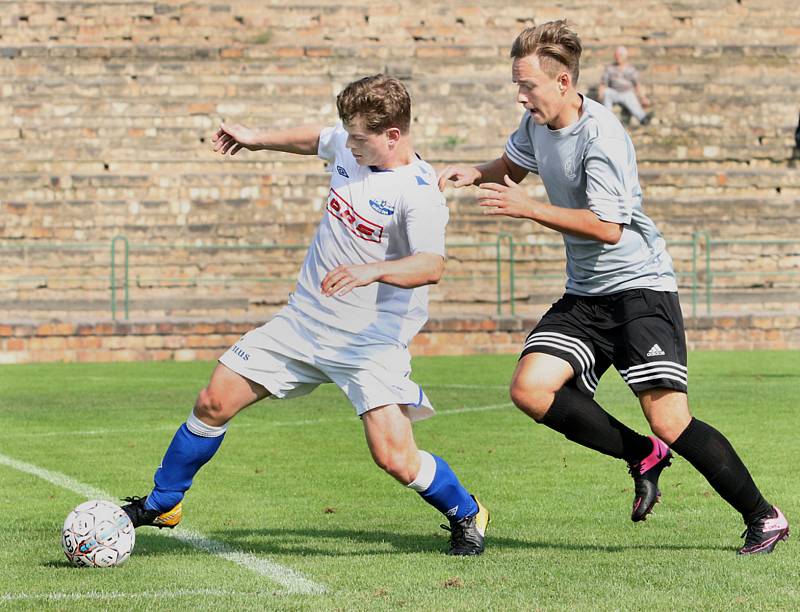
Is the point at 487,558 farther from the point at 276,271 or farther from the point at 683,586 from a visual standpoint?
the point at 276,271

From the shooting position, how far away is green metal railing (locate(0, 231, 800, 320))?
25.3 m

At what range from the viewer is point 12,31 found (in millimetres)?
33531

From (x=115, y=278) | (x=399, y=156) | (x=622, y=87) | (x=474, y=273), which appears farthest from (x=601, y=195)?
(x=622, y=87)

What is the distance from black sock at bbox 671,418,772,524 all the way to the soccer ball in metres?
2.47

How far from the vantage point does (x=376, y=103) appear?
6582mm

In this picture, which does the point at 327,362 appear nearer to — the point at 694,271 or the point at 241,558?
the point at 241,558

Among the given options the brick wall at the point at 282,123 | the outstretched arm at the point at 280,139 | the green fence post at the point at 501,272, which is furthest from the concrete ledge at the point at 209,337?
the outstretched arm at the point at 280,139

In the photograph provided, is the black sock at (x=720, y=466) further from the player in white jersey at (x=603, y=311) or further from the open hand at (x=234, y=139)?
the open hand at (x=234, y=139)

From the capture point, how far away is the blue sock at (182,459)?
273 inches

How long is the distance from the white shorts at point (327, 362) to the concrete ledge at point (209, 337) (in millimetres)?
15912

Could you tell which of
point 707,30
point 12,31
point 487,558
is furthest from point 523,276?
point 487,558

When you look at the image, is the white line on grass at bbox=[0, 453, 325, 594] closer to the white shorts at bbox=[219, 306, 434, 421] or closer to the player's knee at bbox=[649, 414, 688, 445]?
the white shorts at bbox=[219, 306, 434, 421]

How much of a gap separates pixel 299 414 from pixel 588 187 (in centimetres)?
810

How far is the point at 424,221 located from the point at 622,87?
23598 mm
